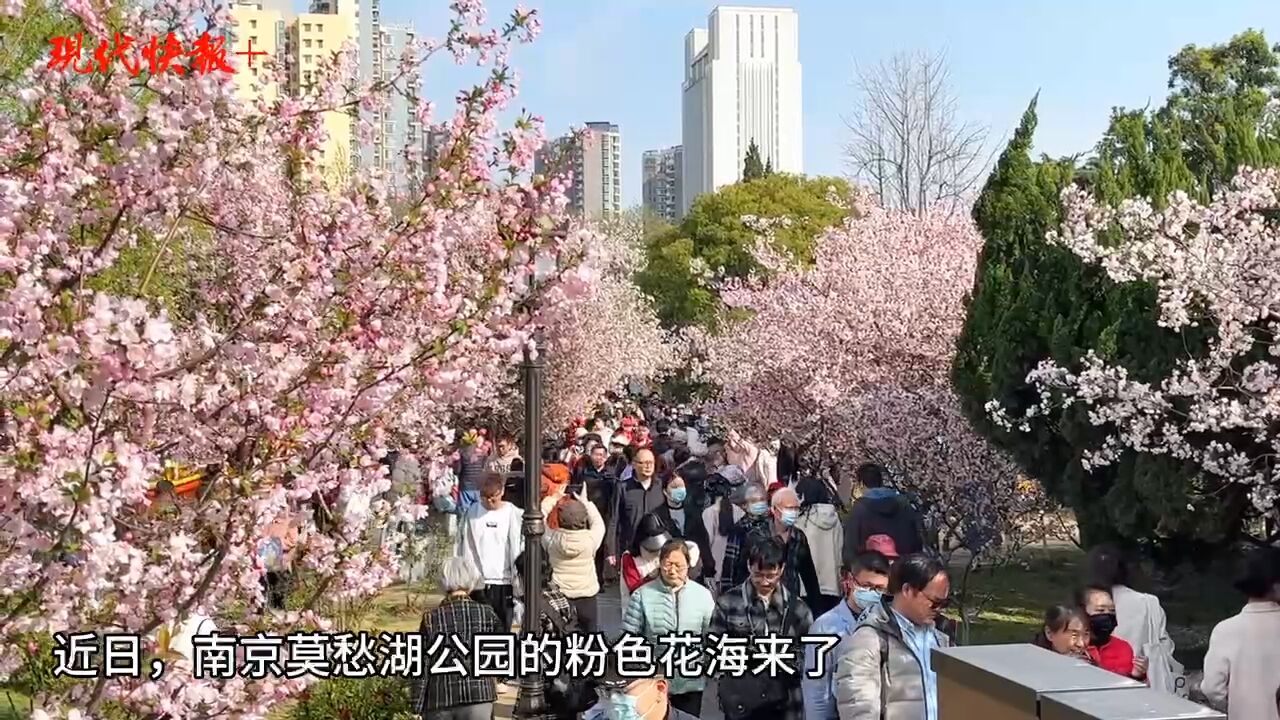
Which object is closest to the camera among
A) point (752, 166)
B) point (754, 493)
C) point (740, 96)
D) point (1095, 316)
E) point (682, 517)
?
point (754, 493)

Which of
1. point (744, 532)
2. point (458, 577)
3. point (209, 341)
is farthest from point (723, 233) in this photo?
point (209, 341)

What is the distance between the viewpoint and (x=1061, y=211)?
11180 millimetres

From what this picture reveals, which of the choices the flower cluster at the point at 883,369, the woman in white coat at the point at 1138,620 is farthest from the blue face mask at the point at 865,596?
the flower cluster at the point at 883,369

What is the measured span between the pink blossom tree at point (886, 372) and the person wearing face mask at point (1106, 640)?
3940 millimetres

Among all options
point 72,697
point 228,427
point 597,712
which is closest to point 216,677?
point 72,697

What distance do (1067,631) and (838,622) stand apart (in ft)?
3.22

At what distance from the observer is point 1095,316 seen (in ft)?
34.5

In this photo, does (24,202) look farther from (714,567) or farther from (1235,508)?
(1235,508)

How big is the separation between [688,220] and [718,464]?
102 feet

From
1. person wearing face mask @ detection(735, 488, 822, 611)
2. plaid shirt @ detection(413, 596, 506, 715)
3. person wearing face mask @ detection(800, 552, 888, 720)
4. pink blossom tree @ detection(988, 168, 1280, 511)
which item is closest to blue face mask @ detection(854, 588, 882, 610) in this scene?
person wearing face mask @ detection(800, 552, 888, 720)

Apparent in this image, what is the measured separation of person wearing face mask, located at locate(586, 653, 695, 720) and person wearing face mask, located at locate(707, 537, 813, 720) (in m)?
0.51

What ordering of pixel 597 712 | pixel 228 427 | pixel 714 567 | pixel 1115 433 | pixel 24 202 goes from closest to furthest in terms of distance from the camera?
pixel 24 202 → pixel 228 427 → pixel 597 712 → pixel 714 567 → pixel 1115 433

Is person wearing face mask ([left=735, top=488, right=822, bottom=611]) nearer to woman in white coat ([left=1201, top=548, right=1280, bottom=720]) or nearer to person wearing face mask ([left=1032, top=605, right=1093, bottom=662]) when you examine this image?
person wearing face mask ([left=1032, top=605, right=1093, bottom=662])

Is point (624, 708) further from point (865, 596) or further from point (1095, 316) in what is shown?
point (1095, 316)
